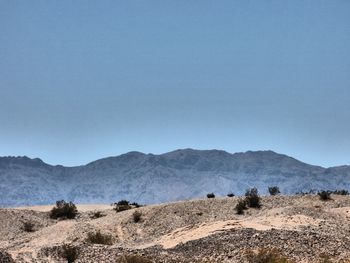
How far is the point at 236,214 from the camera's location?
1590 inches

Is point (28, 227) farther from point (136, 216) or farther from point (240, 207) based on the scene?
point (240, 207)

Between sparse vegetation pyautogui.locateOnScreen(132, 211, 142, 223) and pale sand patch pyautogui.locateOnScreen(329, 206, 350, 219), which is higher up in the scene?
sparse vegetation pyautogui.locateOnScreen(132, 211, 142, 223)

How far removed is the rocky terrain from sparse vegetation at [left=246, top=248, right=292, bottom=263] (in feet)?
1.44

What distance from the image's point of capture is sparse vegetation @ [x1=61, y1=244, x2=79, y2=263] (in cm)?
2602

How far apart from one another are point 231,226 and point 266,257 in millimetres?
8954

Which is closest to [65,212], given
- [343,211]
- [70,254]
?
[343,211]

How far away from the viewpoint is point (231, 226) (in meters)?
32.5

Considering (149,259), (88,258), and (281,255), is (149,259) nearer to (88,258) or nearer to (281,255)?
(88,258)

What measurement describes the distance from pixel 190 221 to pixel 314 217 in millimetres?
8383

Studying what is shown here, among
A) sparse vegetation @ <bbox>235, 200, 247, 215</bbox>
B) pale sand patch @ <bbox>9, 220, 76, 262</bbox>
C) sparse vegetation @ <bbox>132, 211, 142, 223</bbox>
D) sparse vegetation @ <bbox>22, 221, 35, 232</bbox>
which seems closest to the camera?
pale sand patch @ <bbox>9, 220, 76, 262</bbox>

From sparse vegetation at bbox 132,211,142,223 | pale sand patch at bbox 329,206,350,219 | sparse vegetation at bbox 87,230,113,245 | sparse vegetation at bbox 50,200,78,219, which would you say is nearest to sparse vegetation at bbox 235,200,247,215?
pale sand patch at bbox 329,206,350,219

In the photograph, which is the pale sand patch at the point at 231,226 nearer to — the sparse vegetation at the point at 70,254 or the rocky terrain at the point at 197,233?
the rocky terrain at the point at 197,233

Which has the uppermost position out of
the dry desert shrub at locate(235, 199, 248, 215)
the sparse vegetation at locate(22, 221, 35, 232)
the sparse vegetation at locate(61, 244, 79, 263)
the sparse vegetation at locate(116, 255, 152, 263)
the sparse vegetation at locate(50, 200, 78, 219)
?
the sparse vegetation at locate(50, 200, 78, 219)

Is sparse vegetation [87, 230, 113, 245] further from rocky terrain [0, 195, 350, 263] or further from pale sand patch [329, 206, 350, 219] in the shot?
pale sand patch [329, 206, 350, 219]
